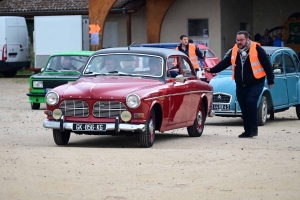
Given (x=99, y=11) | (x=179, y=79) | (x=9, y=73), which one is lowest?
(x=179, y=79)

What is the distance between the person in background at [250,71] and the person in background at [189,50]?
19.2 feet

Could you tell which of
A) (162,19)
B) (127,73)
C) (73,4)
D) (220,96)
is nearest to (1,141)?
(127,73)

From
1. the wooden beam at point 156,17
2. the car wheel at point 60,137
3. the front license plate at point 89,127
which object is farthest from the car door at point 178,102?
the wooden beam at point 156,17

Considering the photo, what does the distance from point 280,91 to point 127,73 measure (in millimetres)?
5706

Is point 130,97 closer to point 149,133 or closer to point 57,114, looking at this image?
point 149,133

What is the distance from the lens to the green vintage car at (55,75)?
2075cm

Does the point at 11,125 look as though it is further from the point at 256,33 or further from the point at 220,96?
the point at 256,33

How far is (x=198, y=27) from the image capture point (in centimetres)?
3700

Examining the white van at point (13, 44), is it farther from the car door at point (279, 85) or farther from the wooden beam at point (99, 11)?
the car door at point (279, 85)

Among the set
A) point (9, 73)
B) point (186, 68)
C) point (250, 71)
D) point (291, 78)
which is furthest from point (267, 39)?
point (250, 71)

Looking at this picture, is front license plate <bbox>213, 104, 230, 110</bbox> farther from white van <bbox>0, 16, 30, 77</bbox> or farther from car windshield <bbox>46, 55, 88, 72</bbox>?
white van <bbox>0, 16, 30, 77</bbox>

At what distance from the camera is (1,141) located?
13.6m

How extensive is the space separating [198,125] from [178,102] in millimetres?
1217

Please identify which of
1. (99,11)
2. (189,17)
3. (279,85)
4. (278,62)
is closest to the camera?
(279,85)
